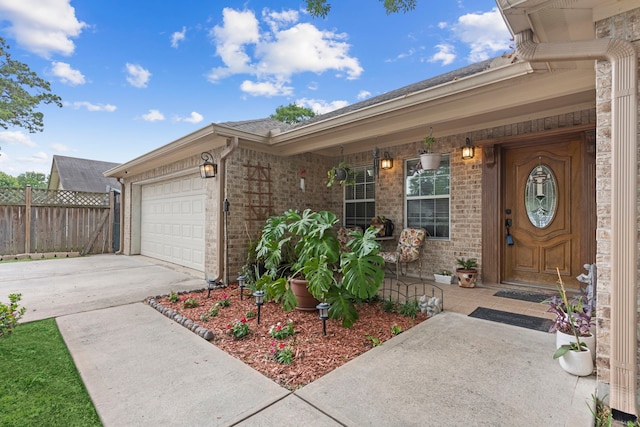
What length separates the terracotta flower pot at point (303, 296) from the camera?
11.7 ft

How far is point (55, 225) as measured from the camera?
8.45 m

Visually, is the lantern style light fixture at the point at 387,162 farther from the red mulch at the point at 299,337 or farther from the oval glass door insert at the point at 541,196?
the red mulch at the point at 299,337

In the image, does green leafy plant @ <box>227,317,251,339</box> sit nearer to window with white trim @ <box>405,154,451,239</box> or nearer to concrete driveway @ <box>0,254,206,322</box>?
concrete driveway @ <box>0,254,206,322</box>

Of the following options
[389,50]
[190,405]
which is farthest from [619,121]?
[389,50]

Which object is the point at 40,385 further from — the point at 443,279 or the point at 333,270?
the point at 443,279

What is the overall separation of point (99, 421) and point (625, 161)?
128 inches

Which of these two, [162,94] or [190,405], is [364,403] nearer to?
[190,405]

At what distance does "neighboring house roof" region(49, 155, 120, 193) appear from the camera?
14.2 meters

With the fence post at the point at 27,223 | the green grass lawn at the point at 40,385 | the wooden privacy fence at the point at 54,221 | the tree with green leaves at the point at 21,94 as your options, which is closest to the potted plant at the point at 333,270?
the green grass lawn at the point at 40,385

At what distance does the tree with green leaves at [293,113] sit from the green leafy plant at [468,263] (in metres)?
15.1

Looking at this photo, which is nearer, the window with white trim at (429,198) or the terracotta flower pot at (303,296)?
the terracotta flower pot at (303,296)

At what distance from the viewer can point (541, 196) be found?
4.27 meters

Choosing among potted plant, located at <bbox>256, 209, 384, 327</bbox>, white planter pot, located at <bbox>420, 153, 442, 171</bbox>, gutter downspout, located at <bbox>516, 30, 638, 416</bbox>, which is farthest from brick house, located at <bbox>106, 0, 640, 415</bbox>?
potted plant, located at <bbox>256, 209, 384, 327</bbox>

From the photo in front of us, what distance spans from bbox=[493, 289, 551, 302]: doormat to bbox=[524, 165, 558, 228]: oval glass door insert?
0.98 meters
